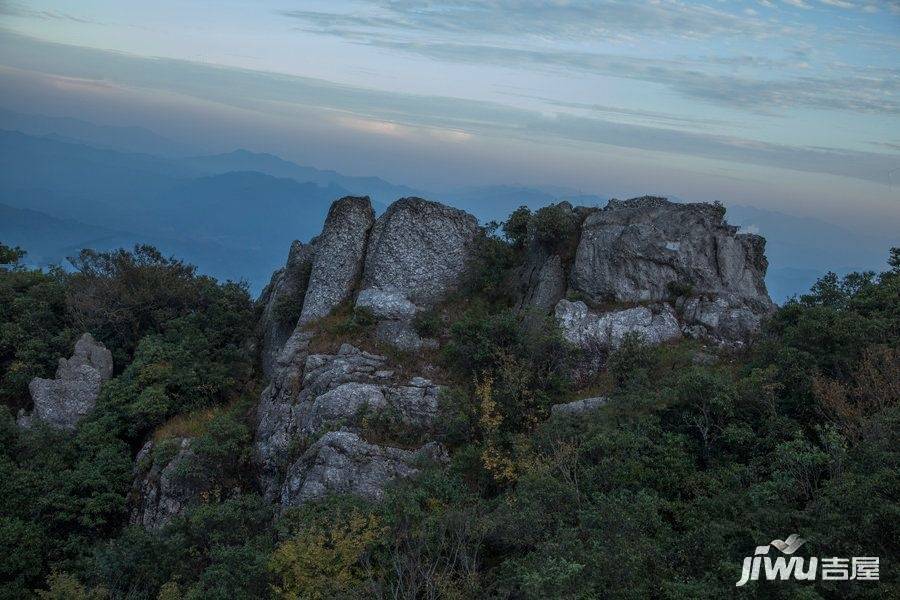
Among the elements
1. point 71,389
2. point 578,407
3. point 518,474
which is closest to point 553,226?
point 578,407

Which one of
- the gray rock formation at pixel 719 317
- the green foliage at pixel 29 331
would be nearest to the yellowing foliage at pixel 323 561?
the gray rock formation at pixel 719 317

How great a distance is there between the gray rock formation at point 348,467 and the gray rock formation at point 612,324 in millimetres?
7651

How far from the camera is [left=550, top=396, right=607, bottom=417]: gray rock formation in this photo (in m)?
18.3

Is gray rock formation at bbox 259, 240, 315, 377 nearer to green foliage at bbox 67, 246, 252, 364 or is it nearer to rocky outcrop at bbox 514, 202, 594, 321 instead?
green foliage at bbox 67, 246, 252, 364

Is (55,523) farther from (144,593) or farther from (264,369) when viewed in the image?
(264,369)

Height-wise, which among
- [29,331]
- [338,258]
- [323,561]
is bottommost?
[29,331]

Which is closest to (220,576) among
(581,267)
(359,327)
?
(359,327)

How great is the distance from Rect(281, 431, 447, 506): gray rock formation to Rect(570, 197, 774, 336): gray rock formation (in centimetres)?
1088

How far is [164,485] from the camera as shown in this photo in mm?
20672

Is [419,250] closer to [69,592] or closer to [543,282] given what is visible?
[543,282]

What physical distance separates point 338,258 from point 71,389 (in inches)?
538

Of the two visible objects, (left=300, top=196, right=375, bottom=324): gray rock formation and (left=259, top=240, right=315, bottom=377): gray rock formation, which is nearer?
(left=300, top=196, right=375, bottom=324): gray rock formation

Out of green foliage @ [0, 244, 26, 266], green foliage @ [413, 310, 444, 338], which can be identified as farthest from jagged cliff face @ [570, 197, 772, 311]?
green foliage @ [0, 244, 26, 266]

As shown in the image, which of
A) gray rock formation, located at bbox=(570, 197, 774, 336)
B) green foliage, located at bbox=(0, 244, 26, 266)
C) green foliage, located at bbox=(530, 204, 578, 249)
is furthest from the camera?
green foliage, located at bbox=(0, 244, 26, 266)
